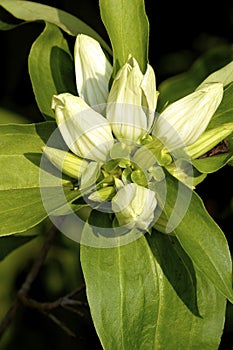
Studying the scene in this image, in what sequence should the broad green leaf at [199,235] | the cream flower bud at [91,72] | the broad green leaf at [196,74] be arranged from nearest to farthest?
the broad green leaf at [199,235]
the cream flower bud at [91,72]
the broad green leaf at [196,74]

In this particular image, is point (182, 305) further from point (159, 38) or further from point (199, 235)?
point (159, 38)

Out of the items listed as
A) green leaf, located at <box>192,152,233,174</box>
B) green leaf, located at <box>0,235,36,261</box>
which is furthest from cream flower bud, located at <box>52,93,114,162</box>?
green leaf, located at <box>0,235,36,261</box>

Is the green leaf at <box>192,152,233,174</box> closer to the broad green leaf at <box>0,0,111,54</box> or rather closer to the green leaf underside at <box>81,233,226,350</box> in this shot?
the green leaf underside at <box>81,233,226,350</box>

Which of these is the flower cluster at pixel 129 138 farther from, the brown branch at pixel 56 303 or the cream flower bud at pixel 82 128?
the brown branch at pixel 56 303

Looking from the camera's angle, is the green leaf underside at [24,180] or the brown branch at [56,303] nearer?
the green leaf underside at [24,180]

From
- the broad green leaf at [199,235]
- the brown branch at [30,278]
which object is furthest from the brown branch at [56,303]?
the broad green leaf at [199,235]

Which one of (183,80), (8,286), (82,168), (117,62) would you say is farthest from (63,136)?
(8,286)
